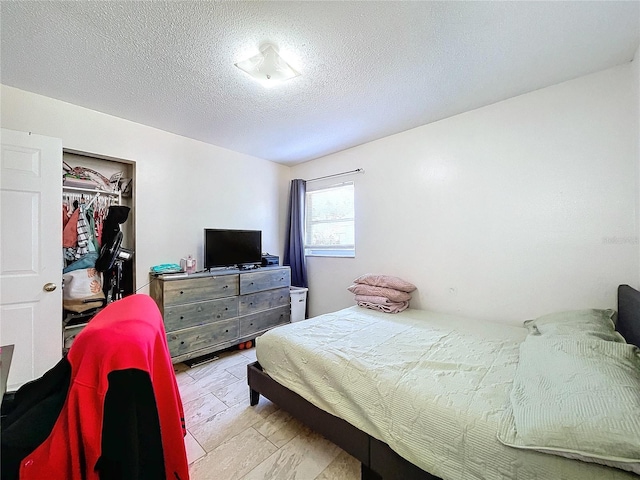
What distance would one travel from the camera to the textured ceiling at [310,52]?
1.39 meters

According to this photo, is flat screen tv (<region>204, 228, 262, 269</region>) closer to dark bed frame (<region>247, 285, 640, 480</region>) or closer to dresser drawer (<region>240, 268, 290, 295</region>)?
dresser drawer (<region>240, 268, 290, 295</region>)

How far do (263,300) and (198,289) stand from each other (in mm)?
845

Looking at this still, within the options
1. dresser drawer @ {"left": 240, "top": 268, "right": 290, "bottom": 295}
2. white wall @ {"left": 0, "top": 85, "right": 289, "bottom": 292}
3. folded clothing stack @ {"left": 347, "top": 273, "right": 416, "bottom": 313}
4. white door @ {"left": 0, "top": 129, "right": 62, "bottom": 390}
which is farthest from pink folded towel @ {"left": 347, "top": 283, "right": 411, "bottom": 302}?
white door @ {"left": 0, "top": 129, "right": 62, "bottom": 390}

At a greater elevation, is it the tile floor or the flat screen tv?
the flat screen tv

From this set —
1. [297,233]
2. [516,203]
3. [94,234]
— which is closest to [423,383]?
[516,203]

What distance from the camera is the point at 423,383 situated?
50.9 inches

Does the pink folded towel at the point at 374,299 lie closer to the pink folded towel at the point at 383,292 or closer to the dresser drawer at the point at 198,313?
the pink folded towel at the point at 383,292

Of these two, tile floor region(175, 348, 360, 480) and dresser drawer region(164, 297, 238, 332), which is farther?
dresser drawer region(164, 297, 238, 332)

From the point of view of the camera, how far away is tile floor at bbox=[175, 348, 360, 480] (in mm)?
1438

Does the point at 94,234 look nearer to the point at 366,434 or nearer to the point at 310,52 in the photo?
the point at 310,52

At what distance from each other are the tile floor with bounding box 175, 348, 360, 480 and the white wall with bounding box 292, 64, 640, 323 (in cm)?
174

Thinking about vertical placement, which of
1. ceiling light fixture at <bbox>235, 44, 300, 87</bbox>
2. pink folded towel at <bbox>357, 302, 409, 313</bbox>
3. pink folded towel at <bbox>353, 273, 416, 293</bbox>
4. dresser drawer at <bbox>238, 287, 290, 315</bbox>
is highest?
ceiling light fixture at <bbox>235, 44, 300, 87</bbox>

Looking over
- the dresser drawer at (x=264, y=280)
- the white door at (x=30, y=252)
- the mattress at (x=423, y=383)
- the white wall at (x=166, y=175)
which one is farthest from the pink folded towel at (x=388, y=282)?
the white door at (x=30, y=252)

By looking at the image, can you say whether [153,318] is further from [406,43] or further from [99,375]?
[406,43]
